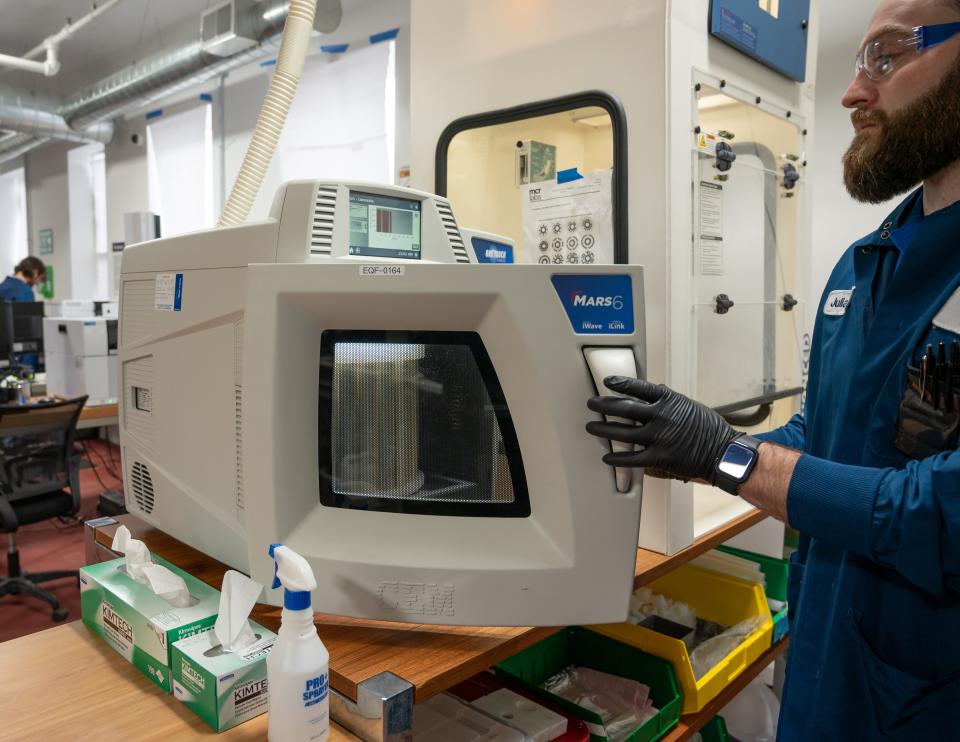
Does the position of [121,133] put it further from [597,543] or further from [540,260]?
[597,543]

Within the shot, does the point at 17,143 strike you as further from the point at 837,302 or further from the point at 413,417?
the point at 837,302

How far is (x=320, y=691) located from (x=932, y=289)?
3.38 ft

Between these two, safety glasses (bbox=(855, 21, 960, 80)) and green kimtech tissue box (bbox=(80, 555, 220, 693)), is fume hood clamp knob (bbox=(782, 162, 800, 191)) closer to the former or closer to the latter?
safety glasses (bbox=(855, 21, 960, 80))

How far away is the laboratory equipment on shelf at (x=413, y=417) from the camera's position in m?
0.89

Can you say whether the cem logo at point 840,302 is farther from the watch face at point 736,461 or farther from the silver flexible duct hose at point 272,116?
the silver flexible duct hose at point 272,116

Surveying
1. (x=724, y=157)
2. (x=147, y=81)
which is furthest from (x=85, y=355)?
(x=724, y=157)

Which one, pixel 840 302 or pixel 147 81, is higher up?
pixel 147 81

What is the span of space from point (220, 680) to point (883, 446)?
38.8 inches

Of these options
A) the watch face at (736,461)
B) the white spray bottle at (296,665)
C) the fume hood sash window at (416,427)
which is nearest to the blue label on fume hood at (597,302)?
the fume hood sash window at (416,427)

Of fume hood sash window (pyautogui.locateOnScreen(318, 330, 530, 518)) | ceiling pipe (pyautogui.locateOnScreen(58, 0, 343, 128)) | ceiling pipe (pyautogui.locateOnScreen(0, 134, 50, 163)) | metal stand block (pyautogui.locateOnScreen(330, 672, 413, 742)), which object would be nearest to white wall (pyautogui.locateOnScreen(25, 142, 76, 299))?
→ ceiling pipe (pyautogui.locateOnScreen(0, 134, 50, 163))

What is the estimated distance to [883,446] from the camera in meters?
1.07

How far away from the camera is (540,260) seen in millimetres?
1703

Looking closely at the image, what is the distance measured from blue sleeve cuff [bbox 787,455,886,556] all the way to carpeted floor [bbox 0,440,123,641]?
3.24 meters

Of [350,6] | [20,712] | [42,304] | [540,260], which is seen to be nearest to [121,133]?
[42,304]
